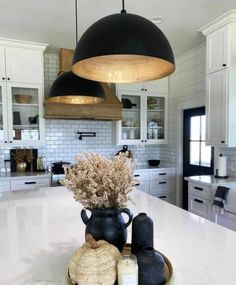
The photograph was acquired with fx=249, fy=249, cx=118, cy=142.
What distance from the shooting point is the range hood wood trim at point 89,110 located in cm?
364

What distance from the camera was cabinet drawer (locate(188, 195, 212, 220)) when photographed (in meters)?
2.88

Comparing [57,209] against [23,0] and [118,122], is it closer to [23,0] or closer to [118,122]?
[23,0]

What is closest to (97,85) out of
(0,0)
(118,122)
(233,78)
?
(0,0)

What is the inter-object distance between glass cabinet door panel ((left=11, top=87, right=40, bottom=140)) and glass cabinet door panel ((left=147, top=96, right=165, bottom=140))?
1.95 m

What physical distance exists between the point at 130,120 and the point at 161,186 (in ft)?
4.21

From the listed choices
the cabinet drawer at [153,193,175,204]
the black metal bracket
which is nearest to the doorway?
the cabinet drawer at [153,193,175,204]

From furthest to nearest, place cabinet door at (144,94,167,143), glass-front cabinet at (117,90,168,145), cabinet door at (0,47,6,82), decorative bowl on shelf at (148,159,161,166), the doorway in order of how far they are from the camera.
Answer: decorative bowl on shelf at (148,159,161,166) → cabinet door at (144,94,167,143) → glass-front cabinet at (117,90,168,145) → the doorway → cabinet door at (0,47,6,82)

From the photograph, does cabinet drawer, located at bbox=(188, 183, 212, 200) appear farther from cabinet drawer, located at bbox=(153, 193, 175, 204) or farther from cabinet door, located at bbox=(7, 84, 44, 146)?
cabinet door, located at bbox=(7, 84, 44, 146)

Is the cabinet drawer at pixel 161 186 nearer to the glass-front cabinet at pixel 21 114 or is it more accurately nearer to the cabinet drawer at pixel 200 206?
the cabinet drawer at pixel 200 206

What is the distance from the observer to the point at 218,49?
299 cm

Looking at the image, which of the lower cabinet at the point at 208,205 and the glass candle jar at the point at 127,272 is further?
the lower cabinet at the point at 208,205

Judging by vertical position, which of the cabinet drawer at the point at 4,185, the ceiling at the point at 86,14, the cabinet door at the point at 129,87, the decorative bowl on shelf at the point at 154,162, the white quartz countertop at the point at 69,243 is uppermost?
the ceiling at the point at 86,14

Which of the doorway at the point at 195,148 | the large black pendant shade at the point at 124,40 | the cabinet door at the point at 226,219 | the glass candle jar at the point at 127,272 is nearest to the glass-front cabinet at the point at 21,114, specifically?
the doorway at the point at 195,148

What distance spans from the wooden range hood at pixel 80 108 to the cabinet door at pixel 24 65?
0.33 meters
